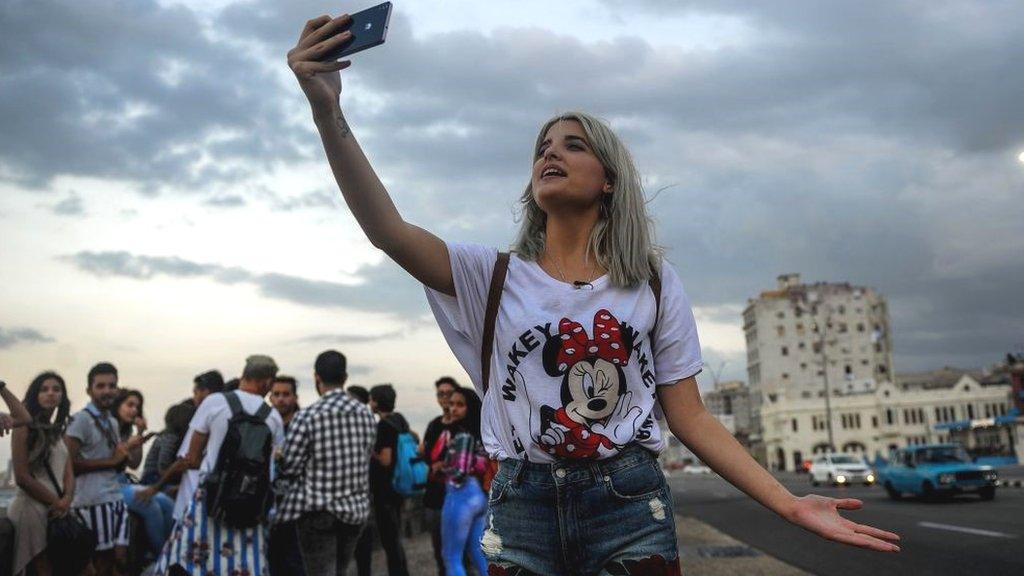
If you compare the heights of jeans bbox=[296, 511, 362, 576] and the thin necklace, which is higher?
the thin necklace

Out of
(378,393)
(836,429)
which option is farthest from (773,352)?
(378,393)

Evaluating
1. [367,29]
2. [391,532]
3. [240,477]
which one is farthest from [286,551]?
[367,29]

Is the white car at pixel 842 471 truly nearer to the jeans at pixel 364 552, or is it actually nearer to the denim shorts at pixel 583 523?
the jeans at pixel 364 552

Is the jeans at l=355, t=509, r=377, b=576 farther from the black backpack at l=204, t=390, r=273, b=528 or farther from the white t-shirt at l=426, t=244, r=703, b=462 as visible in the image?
the white t-shirt at l=426, t=244, r=703, b=462

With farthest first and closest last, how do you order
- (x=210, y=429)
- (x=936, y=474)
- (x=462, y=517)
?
1. (x=936, y=474)
2. (x=462, y=517)
3. (x=210, y=429)

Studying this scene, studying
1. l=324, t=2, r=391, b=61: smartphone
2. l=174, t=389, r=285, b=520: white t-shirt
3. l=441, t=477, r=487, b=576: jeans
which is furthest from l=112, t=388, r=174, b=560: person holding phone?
l=324, t=2, r=391, b=61: smartphone

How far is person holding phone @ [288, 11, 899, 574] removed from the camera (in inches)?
90.1

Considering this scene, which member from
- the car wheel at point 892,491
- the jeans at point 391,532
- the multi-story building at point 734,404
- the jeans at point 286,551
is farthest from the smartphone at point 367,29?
the multi-story building at point 734,404

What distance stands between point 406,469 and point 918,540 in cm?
774

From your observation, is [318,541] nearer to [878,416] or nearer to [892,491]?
[892,491]

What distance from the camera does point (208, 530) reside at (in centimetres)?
586

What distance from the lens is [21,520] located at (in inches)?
248

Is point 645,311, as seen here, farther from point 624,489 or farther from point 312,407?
point 312,407

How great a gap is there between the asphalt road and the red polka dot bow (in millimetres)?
8142
